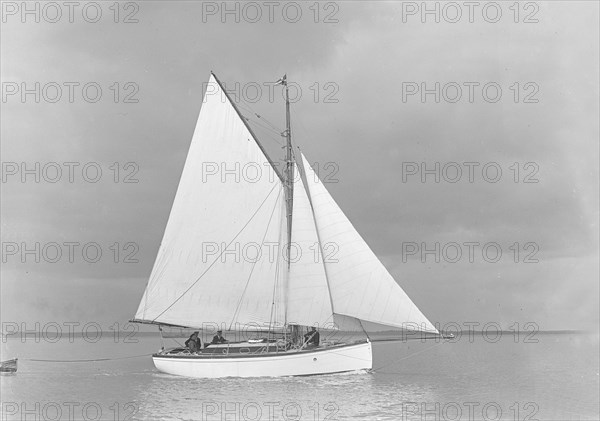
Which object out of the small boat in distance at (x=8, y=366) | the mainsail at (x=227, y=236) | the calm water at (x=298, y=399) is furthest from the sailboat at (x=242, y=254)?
the small boat in distance at (x=8, y=366)

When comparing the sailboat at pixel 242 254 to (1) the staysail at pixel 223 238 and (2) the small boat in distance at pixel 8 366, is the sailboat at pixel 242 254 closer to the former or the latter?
(1) the staysail at pixel 223 238

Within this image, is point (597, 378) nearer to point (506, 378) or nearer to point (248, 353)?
point (506, 378)

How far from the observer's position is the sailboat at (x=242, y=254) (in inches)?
1849

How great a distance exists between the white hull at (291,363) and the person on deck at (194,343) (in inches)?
66.0

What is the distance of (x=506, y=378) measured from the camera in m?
61.5

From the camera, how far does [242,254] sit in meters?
49.2

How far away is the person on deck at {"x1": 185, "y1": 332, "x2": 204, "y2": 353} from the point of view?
50.4m

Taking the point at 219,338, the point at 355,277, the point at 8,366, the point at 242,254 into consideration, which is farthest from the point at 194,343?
the point at 8,366

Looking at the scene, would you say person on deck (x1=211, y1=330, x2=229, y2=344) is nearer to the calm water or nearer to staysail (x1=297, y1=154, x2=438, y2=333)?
the calm water

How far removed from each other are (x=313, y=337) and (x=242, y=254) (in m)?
7.31

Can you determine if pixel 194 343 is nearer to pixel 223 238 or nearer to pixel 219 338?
pixel 219 338

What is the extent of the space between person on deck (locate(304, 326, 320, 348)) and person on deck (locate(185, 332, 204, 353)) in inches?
307

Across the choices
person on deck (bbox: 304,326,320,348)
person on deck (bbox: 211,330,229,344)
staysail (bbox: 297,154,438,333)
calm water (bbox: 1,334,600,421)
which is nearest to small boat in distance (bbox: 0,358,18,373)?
calm water (bbox: 1,334,600,421)

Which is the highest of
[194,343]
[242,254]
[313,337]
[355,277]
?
[242,254]
